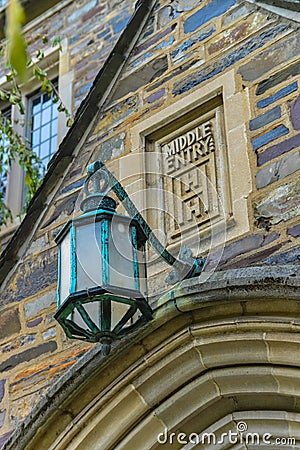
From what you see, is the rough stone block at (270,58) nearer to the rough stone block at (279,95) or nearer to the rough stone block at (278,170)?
the rough stone block at (279,95)

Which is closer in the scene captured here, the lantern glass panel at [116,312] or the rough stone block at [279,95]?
A: the lantern glass panel at [116,312]

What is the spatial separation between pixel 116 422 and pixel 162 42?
1997 mm

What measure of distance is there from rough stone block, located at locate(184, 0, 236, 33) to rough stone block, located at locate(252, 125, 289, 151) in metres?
0.91

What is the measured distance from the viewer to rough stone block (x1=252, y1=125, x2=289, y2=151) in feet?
11.7

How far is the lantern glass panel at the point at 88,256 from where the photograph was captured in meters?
2.94

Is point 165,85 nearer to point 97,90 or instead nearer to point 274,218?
point 97,90

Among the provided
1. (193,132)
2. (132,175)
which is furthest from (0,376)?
(193,132)

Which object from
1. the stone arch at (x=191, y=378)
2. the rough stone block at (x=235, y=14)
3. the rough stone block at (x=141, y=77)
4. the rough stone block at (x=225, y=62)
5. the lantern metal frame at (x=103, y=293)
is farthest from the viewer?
the rough stone block at (x=141, y=77)

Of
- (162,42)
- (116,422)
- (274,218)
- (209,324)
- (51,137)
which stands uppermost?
(51,137)

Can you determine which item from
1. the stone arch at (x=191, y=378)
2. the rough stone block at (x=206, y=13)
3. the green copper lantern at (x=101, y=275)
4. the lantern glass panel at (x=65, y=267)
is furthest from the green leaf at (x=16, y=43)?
the rough stone block at (x=206, y=13)

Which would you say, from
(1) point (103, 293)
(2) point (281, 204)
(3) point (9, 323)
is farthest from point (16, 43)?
(3) point (9, 323)

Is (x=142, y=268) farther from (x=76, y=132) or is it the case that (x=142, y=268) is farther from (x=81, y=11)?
(x=81, y=11)

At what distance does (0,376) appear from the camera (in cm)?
403

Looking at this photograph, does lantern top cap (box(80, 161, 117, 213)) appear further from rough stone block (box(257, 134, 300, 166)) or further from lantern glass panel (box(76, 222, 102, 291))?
rough stone block (box(257, 134, 300, 166))
